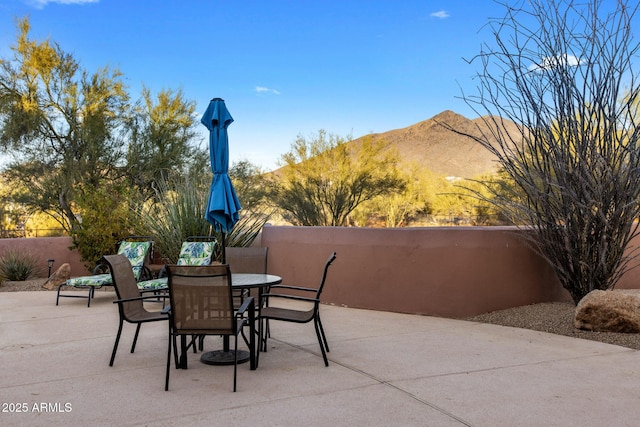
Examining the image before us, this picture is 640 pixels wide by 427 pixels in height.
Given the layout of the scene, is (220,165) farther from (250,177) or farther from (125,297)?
(250,177)

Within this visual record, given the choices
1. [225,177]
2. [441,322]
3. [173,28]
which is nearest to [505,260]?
[441,322]

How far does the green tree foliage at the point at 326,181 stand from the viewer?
934 inches

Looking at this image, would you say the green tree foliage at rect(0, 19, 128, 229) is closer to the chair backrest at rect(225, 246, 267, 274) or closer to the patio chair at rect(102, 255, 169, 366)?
the chair backrest at rect(225, 246, 267, 274)

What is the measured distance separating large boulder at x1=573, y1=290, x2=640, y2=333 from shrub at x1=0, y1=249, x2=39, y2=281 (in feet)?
34.3

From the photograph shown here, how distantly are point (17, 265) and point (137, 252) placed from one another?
415cm

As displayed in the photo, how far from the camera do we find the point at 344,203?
24062 mm

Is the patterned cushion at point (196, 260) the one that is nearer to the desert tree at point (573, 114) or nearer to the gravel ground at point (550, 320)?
the gravel ground at point (550, 320)

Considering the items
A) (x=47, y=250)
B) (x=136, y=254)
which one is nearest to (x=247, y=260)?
(x=136, y=254)

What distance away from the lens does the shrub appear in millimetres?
11336

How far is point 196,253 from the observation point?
8.10 m

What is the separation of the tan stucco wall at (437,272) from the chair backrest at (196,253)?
1.80 meters

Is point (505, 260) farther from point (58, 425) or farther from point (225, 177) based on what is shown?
point (58, 425)

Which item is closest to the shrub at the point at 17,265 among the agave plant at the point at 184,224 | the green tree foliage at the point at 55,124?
the agave plant at the point at 184,224

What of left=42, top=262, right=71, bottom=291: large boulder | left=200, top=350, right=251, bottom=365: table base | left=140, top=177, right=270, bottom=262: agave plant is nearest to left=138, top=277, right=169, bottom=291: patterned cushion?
left=140, top=177, right=270, bottom=262: agave plant
